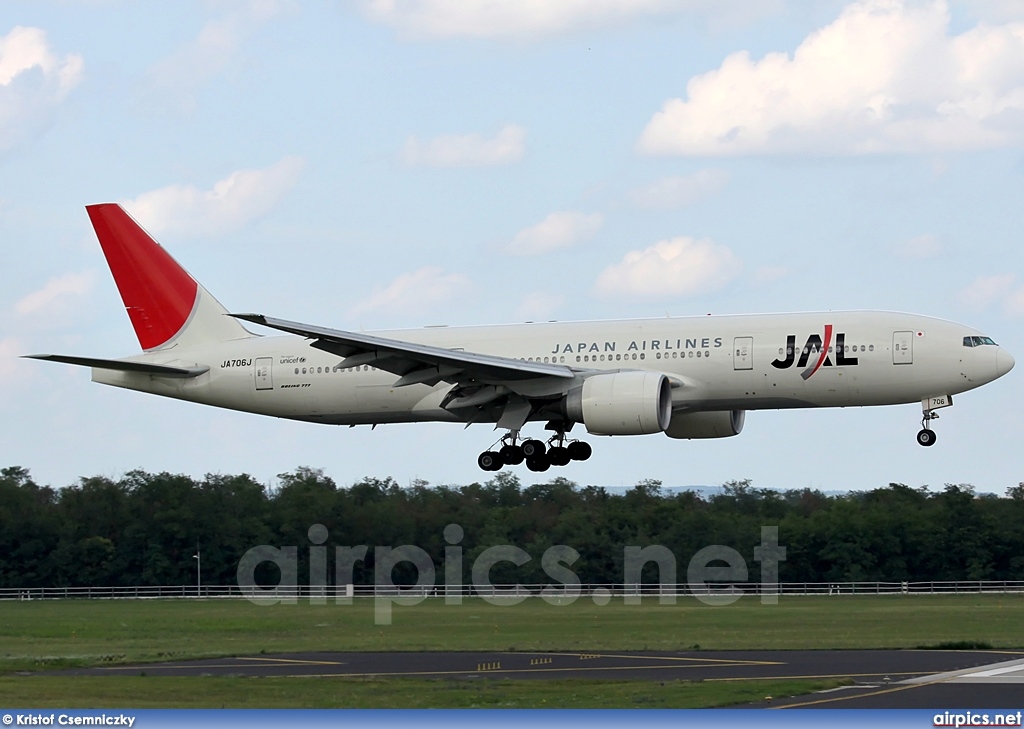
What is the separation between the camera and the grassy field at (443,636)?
1061 inches

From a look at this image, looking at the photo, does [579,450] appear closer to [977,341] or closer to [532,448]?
[532,448]

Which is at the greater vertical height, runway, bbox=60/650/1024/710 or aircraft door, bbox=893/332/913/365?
aircraft door, bbox=893/332/913/365

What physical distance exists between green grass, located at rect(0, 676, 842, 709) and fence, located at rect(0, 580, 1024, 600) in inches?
1386

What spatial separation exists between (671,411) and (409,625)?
11185 mm

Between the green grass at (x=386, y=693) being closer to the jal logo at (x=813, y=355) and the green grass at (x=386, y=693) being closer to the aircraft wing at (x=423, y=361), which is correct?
the aircraft wing at (x=423, y=361)

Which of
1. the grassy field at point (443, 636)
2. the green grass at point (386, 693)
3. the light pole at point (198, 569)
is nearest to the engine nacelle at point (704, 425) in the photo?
the grassy field at point (443, 636)

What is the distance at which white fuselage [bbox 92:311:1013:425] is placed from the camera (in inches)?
1507

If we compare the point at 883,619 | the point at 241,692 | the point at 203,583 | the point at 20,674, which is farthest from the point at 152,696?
the point at 203,583

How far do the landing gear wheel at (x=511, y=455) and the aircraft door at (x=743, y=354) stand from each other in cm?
684

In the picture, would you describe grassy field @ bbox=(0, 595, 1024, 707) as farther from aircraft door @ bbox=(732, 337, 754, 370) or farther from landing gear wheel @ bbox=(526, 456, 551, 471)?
aircraft door @ bbox=(732, 337, 754, 370)

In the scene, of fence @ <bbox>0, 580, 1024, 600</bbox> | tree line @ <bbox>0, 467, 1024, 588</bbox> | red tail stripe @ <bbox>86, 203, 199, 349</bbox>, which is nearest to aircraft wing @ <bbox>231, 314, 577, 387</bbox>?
red tail stripe @ <bbox>86, 203, 199, 349</bbox>

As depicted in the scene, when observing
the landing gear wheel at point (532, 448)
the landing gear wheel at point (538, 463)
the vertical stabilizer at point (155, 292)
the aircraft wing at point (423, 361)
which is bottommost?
the landing gear wheel at point (538, 463)

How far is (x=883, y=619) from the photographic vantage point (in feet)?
159

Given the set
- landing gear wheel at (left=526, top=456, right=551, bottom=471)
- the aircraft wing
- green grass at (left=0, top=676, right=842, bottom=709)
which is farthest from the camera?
landing gear wheel at (left=526, top=456, right=551, bottom=471)
